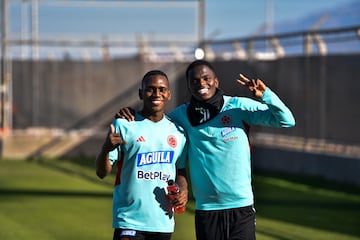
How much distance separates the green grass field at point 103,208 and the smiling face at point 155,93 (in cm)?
451

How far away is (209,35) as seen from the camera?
2366cm

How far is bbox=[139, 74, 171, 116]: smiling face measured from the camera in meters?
6.27

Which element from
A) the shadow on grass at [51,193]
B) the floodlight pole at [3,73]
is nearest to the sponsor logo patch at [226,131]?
the shadow on grass at [51,193]

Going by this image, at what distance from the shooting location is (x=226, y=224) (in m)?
6.40

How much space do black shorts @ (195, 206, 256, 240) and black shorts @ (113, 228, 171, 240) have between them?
0.32 meters

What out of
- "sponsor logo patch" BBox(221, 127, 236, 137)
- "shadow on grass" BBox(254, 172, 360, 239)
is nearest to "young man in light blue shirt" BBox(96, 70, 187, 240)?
"sponsor logo patch" BBox(221, 127, 236, 137)

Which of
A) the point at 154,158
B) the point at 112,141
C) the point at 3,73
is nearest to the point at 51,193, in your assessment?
the point at 3,73

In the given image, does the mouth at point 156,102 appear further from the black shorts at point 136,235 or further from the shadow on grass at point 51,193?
the shadow on grass at point 51,193

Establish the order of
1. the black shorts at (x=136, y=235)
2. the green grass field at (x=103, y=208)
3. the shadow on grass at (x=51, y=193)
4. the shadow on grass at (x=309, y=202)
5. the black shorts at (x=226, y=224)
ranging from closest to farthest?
the black shorts at (x=136, y=235) → the black shorts at (x=226, y=224) → the green grass field at (x=103, y=208) → the shadow on grass at (x=309, y=202) → the shadow on grass at (x=51, y=193)

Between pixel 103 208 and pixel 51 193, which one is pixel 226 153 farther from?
pixel 51 193

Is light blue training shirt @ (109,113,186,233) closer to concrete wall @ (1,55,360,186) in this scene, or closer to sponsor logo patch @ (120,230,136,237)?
sponsor logo patch @ (120,230,136,237)

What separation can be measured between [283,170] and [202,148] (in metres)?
12.2

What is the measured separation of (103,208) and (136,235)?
709 cm

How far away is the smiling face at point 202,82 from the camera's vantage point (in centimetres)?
641
